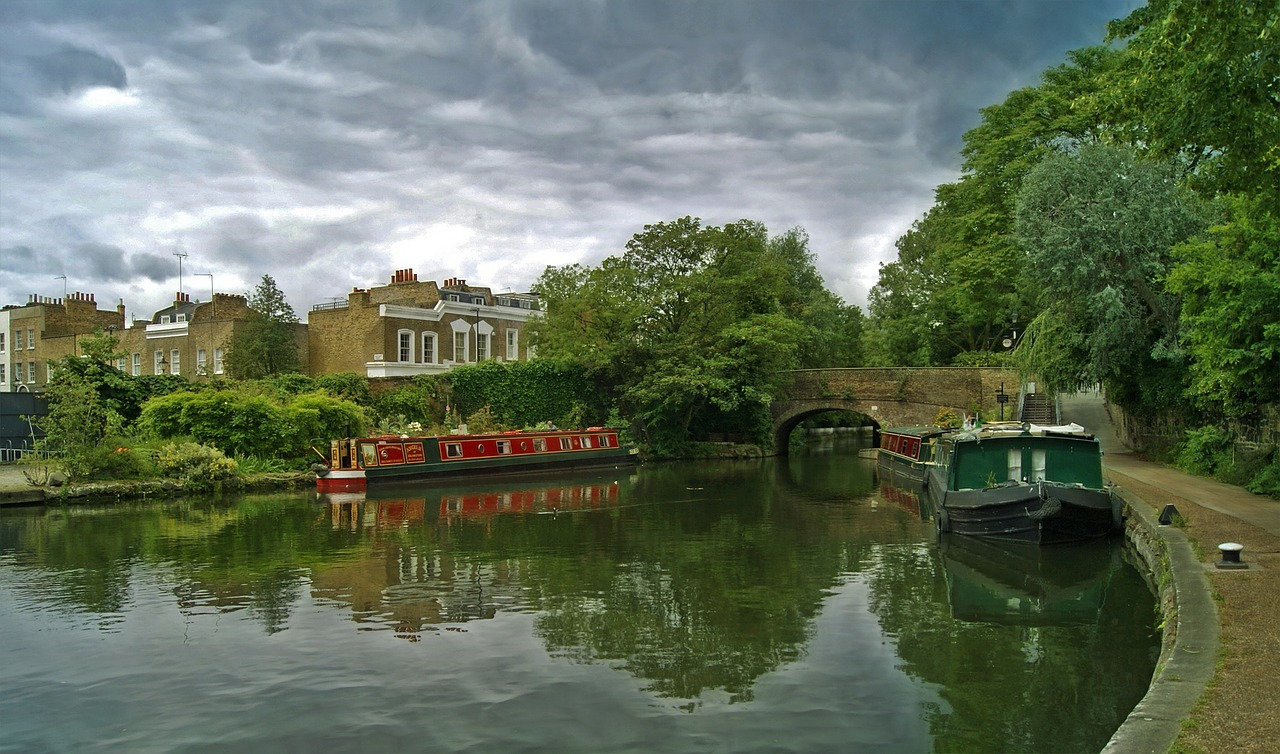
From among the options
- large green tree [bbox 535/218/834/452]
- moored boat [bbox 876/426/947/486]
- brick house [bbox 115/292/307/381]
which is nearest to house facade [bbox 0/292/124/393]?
brick house [bbox 115/292/307/381]

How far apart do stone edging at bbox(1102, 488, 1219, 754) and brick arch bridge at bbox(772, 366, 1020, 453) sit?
21.3 metres

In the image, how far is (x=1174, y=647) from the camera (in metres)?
6.53

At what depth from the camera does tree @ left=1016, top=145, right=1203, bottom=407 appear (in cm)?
2008

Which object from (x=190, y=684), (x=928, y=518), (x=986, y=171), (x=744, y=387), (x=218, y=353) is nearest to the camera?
(x=190, y=684)

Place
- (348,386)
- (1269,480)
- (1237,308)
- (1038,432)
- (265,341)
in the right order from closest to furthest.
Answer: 1. (1269,480)
2. (1237,308)
3. (1038,432)
4. (348,386)
5. (265,341)

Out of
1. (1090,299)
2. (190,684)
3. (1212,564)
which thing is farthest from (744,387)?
(190,684)

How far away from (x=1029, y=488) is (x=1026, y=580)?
2292mm

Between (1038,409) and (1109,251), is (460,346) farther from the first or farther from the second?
(1109,251)

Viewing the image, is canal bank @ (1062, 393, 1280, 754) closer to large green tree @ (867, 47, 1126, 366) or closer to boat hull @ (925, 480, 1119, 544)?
boat hull @ (925, 480, 1119, 544)

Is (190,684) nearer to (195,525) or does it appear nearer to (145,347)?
(195,525)

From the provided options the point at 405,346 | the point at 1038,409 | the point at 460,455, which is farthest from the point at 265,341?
the point at 1038,409

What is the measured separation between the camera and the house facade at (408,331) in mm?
36062

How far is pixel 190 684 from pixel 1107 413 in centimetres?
2908

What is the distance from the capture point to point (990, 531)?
14.4 meters
